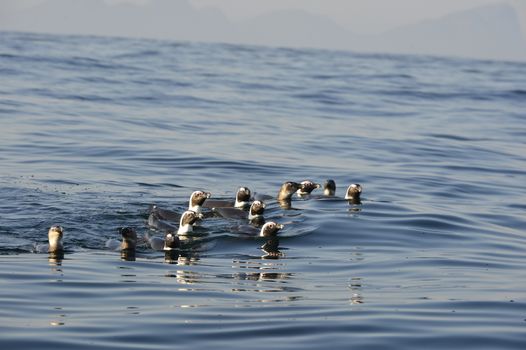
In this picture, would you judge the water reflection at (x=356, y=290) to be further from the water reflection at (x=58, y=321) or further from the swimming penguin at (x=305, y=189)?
the swimming penguin at (x=305, y=189)

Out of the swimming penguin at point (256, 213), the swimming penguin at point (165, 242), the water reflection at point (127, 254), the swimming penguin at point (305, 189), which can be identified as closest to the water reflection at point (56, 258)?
the water reflection at point (127, 254)

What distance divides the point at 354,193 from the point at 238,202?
7.44ft

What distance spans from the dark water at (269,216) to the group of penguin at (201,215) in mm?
222

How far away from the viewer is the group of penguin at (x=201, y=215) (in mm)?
14727

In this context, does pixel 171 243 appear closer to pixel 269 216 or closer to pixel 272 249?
pixel 272 249

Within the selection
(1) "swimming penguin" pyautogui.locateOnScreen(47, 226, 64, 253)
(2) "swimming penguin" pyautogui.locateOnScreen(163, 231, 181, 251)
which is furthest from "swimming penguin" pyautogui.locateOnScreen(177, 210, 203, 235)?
(1) "swimming penguin" pyautogui.locateOnScreen(47, 226, 64, 253)

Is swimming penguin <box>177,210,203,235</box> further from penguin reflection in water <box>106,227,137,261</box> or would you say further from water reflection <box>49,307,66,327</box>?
water reflection <box>49,307,66,327</box>

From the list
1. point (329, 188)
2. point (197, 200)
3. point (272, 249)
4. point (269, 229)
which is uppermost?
point (329, 188)

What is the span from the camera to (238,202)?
18484 millimetres

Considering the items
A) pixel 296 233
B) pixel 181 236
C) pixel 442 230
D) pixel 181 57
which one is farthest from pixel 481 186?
pixel 181 57

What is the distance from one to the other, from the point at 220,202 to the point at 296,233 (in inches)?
109

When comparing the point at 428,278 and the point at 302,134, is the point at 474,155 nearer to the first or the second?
the point at 302,134

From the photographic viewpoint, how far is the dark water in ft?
34.8

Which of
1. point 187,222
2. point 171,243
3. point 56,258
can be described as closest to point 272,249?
point 171,243
